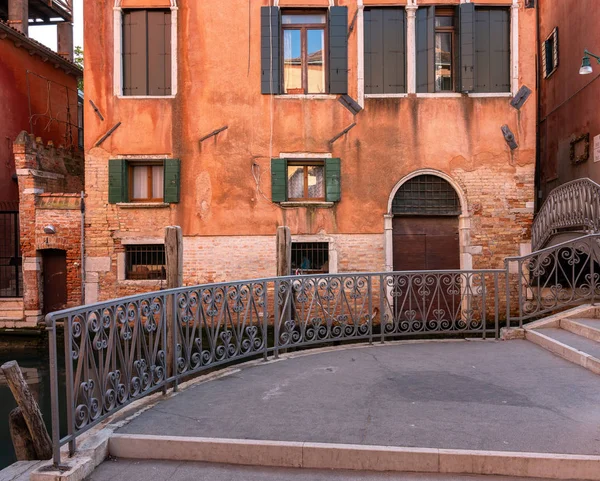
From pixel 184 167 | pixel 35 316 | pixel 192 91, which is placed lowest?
pixel 35 316

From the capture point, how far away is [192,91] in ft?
42.9

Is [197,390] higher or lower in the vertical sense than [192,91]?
lower

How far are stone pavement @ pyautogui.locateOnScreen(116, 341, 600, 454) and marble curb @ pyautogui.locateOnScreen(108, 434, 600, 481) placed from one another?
0.41ft

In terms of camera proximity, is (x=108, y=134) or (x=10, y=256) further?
(x=10, y=256)

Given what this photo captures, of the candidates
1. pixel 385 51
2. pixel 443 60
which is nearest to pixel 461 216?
pixel 443 60

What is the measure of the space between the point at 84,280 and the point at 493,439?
11537mm

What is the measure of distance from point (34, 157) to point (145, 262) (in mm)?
3994

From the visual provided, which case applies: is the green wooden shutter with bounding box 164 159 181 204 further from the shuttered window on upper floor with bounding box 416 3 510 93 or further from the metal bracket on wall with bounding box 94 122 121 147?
the shuttered window on upper floor with bounding box 416 3 510 93

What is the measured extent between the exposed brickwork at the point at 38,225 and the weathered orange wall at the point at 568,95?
12301 mm

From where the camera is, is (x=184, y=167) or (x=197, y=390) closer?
(x=197, y=390)

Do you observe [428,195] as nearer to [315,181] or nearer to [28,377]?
[315,181]

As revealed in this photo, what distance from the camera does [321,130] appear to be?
42.8 feet

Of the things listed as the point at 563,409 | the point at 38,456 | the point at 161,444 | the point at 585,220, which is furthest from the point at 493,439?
the point at 585,220

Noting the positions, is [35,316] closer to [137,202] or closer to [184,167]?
[137,202]
